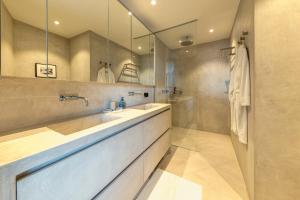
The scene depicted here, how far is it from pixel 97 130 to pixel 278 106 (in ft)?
4.91

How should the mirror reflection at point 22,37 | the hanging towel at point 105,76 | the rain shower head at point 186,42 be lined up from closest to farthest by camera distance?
the mirror reflection at point 22,37 → the hanging towel at point 105,76 → the rain shower head at point 186,42

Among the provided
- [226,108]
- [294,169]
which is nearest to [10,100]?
[294,169]

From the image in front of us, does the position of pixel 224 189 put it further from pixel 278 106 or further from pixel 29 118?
pixel 29 118

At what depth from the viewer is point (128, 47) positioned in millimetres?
2074

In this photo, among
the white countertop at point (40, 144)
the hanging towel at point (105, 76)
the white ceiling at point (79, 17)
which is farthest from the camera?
the hanging towel at point (105, 76)

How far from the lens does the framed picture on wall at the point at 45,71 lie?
97cm

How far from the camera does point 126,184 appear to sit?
3.54 feet

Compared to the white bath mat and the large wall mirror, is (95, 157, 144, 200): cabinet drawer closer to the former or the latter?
the white bath mat

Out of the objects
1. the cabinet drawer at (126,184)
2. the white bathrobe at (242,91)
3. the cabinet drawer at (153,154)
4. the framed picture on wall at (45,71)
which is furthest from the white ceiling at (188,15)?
the cabinet drawer at (126,184)

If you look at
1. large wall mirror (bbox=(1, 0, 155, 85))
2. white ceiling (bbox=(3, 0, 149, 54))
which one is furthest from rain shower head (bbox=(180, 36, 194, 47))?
large wall mirror (bbox=(1, 0, 155, 85))

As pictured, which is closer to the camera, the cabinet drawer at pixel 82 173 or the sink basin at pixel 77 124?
the cabinet drawer at pixel 82 173

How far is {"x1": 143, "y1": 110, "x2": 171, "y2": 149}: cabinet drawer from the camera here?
4.64 feet

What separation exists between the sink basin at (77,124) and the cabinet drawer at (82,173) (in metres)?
0.37

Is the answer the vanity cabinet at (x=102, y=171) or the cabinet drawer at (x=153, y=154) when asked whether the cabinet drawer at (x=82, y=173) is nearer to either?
the vanity cabinet at (x=102, y=171)
